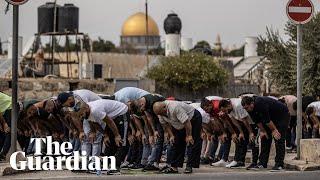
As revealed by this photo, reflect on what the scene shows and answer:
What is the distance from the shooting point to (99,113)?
16.3m

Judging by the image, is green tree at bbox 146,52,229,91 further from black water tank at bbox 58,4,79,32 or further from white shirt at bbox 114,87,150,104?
white shirt at bbox 114,87,150,104

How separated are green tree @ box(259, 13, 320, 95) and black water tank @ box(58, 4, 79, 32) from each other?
10752mm

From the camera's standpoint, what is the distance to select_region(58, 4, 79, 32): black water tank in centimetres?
4100

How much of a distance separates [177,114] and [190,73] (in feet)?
68.6

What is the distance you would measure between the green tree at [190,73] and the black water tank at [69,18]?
16.2ft

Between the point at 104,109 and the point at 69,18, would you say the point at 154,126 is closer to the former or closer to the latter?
the point at 104,109

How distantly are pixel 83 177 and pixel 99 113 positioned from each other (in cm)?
122

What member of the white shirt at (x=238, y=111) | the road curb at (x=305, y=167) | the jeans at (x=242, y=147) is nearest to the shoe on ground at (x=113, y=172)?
the white shirt at (x=238, y=111)

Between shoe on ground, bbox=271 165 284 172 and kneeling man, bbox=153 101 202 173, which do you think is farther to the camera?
shoe on ground, bbox=271 165 284 172

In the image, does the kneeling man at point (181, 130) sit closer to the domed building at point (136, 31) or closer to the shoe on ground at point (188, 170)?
the shoe on ground at point (188, 170)

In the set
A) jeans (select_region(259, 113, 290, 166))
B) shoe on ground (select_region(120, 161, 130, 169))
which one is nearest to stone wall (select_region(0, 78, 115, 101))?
shoe on ground (select_region(120, 161, 130, 169))

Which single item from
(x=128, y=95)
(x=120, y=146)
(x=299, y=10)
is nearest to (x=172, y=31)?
(x=128, y=95)

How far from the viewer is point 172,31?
47.0 m

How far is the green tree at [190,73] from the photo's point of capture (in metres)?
37.1
